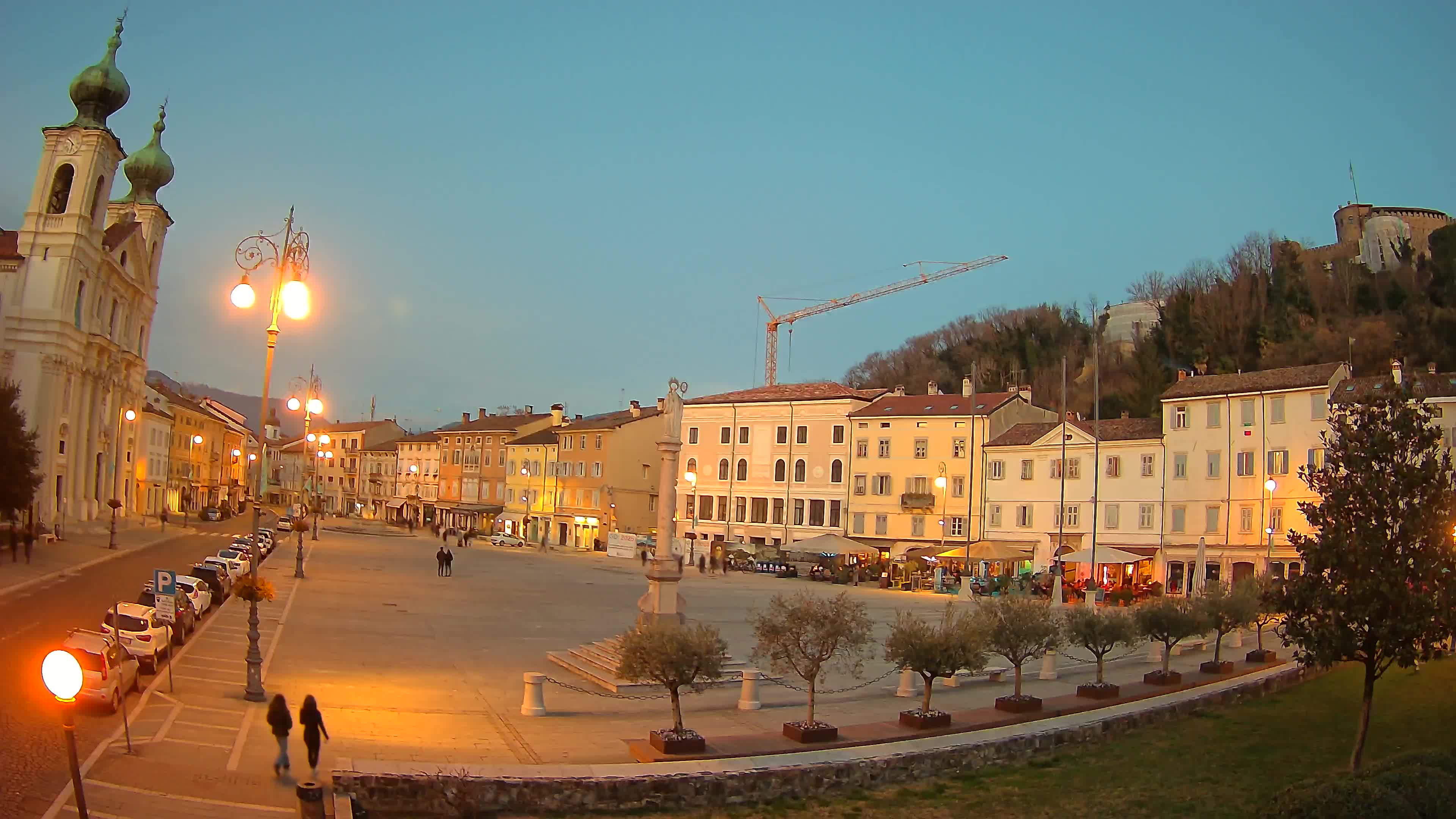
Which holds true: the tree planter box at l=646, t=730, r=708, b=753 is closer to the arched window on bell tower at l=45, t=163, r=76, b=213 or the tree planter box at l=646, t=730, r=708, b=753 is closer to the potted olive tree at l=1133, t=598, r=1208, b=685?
the potted olive tree at l=1133, t=598, r=1208, b=685

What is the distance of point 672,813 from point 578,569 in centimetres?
4506

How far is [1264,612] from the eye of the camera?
2048cm

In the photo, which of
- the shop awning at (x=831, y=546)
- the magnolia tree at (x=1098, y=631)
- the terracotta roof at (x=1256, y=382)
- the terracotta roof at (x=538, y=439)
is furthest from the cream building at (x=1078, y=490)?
the terracotta roof at (x=538, y=439)

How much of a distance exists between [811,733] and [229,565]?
28.7 meters

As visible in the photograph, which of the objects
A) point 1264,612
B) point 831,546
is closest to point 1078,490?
point 831,546

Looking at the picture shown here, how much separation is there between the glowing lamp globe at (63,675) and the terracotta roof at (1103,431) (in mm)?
54350

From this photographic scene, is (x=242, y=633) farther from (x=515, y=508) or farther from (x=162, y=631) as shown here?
(x=515, y=508)

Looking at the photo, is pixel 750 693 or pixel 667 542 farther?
pixel 667 542

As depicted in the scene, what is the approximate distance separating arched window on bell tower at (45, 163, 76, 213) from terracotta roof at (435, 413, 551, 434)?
1749 inches

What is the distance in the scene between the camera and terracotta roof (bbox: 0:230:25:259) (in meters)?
59.2

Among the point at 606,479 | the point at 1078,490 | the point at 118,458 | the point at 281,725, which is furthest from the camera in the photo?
the point at 606,479

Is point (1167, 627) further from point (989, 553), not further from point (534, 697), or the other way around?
point (989, 553)

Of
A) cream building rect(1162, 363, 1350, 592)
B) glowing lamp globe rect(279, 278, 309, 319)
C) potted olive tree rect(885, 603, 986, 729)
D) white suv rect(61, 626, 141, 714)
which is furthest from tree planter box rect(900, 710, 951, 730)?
cream building rect(1162, 363, 1350, 592)

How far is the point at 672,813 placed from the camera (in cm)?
1338
